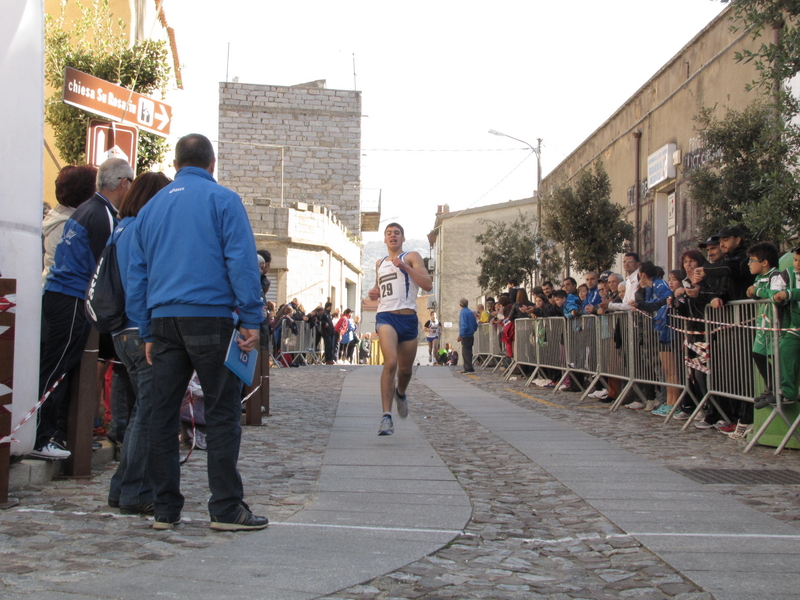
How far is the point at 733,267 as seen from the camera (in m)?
8.30

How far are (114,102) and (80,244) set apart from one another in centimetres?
337

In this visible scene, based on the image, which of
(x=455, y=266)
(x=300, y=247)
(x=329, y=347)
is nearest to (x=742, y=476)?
(x=329, y=347)

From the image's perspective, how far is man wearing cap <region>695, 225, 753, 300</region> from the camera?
8281 millimetres

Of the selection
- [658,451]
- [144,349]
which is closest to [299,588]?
[144,349]

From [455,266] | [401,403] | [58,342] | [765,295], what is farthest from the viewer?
[455,266]

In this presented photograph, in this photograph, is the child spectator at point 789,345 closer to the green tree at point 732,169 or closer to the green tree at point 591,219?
the green tree at point 732,169

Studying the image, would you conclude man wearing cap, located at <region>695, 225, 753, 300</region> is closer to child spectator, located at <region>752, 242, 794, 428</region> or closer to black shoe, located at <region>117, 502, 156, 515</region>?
child spectator, located at <region>752, 242, 794, 428</region>

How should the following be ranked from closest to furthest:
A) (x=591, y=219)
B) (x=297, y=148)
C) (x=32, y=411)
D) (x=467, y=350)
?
(x=32, y=411)
(x=591, y=219)
(x=467, y=350)
(x=297, y=148)

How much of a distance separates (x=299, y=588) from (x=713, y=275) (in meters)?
6.29

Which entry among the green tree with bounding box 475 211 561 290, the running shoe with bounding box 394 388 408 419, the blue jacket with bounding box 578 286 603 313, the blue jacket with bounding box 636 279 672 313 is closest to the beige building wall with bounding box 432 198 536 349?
the green tree with bounding box 475 211 561 290

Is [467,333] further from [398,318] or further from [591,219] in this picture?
[398,318]

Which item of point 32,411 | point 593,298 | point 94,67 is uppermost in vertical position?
point 94,67

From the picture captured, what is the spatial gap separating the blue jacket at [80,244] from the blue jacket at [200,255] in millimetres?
1413

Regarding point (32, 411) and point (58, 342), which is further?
point (58, 342)
